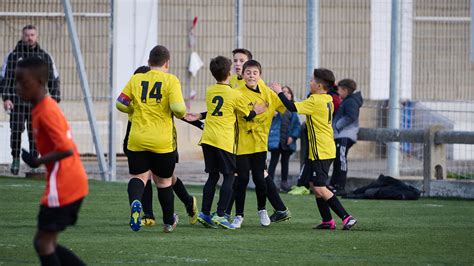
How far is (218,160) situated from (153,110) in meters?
1.09

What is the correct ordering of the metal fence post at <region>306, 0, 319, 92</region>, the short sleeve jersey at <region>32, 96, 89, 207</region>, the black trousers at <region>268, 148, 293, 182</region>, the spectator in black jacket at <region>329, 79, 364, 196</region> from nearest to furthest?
the short sleeve jersey at <region>32, 96, 89, 207</region>
the spectator in black jacket at <region>329, 79, 364, 196</region>
the black trousers at <region>268, 148, 293, 182</region>
the metal fence post at <region>306, 0, 319, 92</region>

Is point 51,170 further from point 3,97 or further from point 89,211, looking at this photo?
point 3,97

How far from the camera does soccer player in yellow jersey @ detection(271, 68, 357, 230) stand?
1207cm

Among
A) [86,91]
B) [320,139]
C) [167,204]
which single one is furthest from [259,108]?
[86,91]

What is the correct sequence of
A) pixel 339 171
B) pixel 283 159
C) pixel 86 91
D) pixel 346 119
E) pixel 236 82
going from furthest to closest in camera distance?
pixel 86 91 < pixel 283 159 < pixel 346 119 < pixel 339 171 < pixel 236 82

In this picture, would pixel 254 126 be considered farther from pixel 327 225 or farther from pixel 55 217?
pixel 55 217

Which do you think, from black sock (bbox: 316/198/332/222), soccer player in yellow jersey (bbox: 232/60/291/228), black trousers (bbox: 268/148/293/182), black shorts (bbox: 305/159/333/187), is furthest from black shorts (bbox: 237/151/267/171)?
black trousers (bbox: 268/148/293/182)

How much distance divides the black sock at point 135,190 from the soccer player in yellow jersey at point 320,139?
1.80 m

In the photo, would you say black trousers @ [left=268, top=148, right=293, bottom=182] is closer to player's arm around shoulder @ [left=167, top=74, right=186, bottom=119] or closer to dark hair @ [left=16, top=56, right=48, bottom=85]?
player's arm around shoulder @ [left=167, top=74, right=186, bottom=119]

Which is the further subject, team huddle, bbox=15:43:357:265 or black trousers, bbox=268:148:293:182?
black trousers, bbox=268:148:293:182

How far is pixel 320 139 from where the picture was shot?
480 inches

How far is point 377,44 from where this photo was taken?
74.0ft

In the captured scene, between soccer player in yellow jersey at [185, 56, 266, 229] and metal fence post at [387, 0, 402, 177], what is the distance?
7.17 meters

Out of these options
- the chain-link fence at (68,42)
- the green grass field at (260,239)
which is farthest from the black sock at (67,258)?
the chain-link fence at (68,42)
